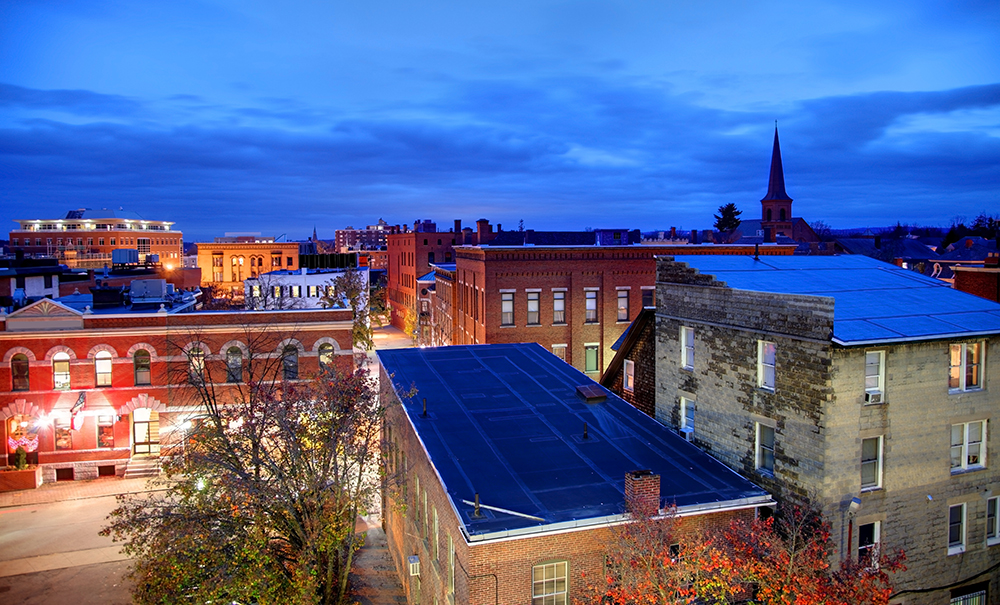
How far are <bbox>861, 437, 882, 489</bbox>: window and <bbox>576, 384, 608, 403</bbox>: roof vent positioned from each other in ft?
30.7

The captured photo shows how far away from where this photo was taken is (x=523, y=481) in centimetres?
1784

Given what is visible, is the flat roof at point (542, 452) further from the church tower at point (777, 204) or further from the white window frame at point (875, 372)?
the church tower at point (777, 204)

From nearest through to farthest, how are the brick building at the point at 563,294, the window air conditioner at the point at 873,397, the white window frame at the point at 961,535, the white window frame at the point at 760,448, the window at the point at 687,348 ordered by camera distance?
the window air conditioner at the point at 873,397
the white window frame at the point at 760,448
the white window frame at the point at 961,535
the window at the point at 687,348
the brick building at the point at 563,294

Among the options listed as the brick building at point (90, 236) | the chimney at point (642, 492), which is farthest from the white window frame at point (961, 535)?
the brick building at point (90, 236)

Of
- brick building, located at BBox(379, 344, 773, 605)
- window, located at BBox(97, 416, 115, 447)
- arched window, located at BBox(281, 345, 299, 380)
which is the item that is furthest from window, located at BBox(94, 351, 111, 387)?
brick building, located at BBox(379, 344, 773, 605)

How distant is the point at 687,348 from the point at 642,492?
26.3 ft

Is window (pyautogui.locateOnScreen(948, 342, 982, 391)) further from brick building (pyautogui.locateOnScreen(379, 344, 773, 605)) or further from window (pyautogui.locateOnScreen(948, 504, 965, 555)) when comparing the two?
brick building (pyautogui.locateOnScreen(379, 344, 773, 605))

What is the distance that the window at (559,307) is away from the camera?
4697 cm

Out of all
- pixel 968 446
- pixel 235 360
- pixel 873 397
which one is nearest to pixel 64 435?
pixel 235 360

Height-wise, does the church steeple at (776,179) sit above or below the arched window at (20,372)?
above

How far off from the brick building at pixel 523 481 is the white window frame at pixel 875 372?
415 cm

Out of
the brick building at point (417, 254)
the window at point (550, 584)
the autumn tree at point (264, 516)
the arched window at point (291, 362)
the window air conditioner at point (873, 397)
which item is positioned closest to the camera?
the window at point (550, 584)

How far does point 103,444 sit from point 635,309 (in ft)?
118

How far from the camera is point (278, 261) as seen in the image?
118125mm
